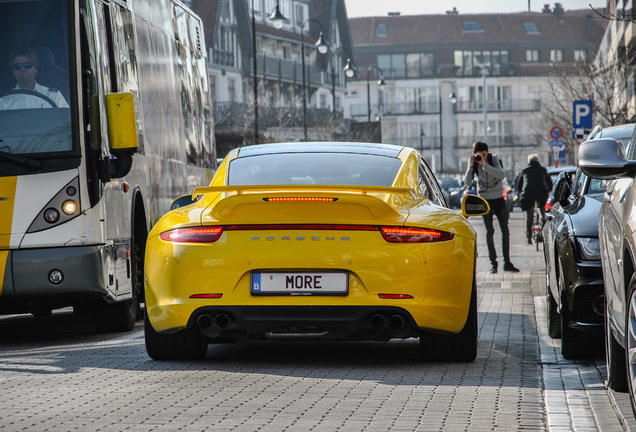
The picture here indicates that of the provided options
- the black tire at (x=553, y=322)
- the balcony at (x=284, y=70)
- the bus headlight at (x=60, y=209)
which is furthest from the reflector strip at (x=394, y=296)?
the balcony at (x=284, y=70)

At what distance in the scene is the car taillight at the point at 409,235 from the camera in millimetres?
7777

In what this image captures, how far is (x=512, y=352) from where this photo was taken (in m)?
9.26

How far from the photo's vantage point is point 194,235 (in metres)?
7.94

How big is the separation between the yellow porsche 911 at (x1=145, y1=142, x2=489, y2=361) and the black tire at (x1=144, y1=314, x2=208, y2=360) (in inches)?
9.3

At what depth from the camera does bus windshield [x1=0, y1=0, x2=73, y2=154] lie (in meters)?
9.95

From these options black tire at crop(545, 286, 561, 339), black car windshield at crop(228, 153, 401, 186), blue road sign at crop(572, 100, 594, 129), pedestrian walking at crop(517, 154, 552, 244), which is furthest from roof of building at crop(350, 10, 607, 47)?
black car windshield at crop(228, 153, 401, 186)

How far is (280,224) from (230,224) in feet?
1.00

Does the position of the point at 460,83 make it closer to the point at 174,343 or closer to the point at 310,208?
the point at 174,343

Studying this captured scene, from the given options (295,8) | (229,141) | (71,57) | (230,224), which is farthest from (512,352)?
(295,8)

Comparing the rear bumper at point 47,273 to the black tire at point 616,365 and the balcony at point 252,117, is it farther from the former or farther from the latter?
the balcony at point 252,117

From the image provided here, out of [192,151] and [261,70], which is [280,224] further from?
[261,70]

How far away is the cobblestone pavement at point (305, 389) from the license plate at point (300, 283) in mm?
501

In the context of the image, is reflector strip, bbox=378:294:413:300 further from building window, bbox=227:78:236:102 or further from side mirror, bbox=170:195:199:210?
building window, bbox=227:78:236:102

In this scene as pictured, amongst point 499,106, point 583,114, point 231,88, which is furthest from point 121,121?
point 499,106
